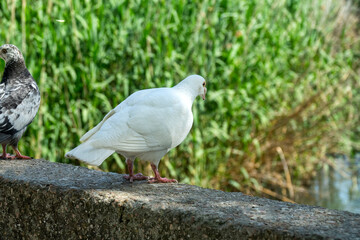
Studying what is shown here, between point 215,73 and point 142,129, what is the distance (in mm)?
3128

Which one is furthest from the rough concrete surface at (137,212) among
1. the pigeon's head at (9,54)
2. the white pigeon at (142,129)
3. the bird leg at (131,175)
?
the pigeon's head at (9,54)

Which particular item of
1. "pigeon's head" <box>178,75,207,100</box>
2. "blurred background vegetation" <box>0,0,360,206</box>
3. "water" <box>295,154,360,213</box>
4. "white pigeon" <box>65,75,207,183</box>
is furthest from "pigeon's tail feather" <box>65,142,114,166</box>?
"water" <box>295,154,360,213</box>

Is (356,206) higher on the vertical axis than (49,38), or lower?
lower

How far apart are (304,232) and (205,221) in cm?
39

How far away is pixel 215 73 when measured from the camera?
5.62 metres

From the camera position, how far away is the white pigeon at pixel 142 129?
2512 mm

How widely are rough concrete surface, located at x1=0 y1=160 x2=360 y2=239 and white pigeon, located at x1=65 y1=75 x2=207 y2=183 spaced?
6.8 inches

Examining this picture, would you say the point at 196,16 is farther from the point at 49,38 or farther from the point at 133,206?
the point at 133,206

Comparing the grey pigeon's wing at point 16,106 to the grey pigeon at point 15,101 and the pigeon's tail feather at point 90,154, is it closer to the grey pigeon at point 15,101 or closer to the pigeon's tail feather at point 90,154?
the grey pigeon at point 15,101

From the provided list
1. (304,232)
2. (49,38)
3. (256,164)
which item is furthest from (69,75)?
(304,232)

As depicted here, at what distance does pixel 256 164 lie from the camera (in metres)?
5.92

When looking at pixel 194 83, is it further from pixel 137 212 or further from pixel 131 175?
pixel 137 212

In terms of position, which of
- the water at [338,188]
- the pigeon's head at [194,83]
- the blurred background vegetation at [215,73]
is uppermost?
the pigeon's head at [194,83]

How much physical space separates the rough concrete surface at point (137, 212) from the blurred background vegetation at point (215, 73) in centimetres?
195
